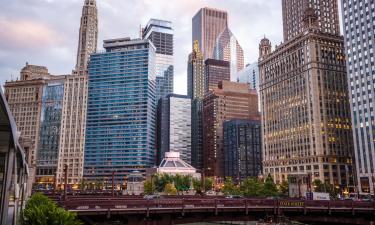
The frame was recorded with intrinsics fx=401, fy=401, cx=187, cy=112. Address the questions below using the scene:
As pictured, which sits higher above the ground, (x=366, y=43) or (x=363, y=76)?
(x=366, y=43)

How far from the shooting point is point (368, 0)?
167125 millimetres

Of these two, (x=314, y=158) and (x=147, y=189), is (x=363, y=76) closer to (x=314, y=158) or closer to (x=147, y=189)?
(x=314, y=158)

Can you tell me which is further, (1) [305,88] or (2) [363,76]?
(1) [305,88]

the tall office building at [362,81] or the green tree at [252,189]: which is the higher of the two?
the tall office building at [362,81]

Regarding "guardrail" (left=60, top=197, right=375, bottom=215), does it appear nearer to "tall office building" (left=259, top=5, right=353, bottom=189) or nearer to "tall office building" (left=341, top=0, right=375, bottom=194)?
"tall office building" (left=341, top=0, right=375, bottom=194)

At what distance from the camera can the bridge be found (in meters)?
49.8

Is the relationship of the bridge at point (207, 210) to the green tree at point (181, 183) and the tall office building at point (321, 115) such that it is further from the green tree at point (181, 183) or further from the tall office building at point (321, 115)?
the tall office building at point (321, 115)

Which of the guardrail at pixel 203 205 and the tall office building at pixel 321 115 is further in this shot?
the tall office building at pixel 321 115

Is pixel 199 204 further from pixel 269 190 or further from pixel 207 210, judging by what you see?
pixel 269 190

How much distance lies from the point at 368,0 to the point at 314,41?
32864mm

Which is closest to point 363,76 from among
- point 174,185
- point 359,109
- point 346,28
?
point 359,109

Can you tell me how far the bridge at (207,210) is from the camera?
49769 mm

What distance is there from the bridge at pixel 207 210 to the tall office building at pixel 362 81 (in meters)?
97.5

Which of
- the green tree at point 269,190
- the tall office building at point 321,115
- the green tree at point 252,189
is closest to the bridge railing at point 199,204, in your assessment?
the green tree at point 269,190
